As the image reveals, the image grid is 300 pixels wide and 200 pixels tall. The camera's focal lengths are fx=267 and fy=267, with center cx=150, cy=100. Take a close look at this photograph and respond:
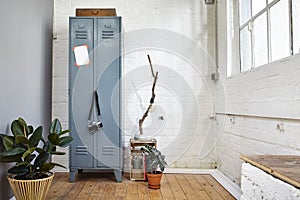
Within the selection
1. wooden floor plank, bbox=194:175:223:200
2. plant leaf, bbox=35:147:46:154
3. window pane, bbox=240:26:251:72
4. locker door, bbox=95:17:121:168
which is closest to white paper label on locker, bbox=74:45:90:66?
locker door, bbox=95:17:121:168

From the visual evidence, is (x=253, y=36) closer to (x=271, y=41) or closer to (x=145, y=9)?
(x=271, y=41)

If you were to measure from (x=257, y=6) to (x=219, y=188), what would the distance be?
1715mm

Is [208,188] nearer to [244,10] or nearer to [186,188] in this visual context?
[186,188]

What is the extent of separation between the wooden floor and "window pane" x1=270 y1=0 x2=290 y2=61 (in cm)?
129

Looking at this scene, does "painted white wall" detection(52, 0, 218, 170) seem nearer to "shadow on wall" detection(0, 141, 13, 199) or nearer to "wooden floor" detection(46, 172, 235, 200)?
"wooden floor" detection(46, 172, 235, 200)

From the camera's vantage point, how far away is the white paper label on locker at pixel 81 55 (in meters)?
2.84

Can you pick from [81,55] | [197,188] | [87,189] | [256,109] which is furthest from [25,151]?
[256,109]

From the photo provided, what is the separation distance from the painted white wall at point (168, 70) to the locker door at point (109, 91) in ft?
1.47

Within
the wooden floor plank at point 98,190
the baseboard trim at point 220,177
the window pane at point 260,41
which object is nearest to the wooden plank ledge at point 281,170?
the window pane at point 260,41

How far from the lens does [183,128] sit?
10.9 feet

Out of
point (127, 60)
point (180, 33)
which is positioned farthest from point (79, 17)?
point (180, 33)

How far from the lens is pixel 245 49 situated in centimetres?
260

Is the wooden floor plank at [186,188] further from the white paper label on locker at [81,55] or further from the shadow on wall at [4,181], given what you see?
the white paper label on locker at [81,55]

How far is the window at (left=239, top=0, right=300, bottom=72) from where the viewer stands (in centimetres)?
176
